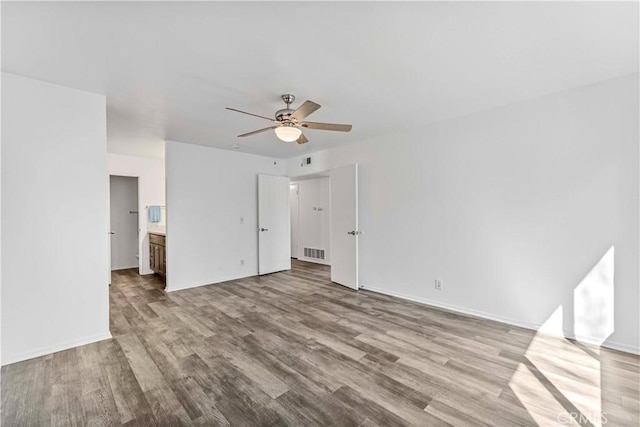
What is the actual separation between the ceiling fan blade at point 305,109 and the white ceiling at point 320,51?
276 millimetres

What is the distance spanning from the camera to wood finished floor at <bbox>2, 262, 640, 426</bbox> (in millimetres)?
1714

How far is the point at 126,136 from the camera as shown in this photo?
166 inches

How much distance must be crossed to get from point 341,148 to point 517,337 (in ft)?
12.2

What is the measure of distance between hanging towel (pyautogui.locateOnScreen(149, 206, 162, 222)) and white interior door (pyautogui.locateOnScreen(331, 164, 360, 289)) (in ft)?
13.3

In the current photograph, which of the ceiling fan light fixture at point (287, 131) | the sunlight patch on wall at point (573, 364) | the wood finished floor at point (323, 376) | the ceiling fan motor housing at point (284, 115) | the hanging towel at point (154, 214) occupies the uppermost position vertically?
the ceiling fan motor housing at point (284, 115)

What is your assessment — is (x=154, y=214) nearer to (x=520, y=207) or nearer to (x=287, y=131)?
(x=287, y=131)

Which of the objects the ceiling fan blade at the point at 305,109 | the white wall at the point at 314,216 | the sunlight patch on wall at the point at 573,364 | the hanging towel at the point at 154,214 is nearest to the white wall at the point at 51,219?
the ceiling fan blade at the point at 305,109

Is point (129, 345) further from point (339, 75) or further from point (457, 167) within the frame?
point (457, 167)

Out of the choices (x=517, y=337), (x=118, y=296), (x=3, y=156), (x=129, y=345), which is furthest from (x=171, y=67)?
(x=517, y=337)

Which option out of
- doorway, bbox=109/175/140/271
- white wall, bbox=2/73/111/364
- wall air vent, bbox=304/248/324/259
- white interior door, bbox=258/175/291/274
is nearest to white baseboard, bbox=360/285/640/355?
white interior door, bbox=258/175/291/274

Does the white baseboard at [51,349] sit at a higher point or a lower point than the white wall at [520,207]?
lower

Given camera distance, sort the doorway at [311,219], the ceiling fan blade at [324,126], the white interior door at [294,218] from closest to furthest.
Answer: the ceiling fan blade at [324,126] < the doorway at [311,219] < the white interior door at [294,218]

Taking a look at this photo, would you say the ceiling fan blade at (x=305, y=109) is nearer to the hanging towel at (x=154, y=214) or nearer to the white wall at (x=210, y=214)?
the white wall at (x=210, y=214)

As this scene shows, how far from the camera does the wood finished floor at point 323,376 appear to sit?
5.62ft
